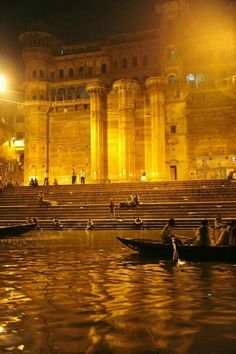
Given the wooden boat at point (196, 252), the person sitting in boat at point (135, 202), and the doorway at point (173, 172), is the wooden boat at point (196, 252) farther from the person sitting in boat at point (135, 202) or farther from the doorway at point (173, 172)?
the doorway at point (173, 172)

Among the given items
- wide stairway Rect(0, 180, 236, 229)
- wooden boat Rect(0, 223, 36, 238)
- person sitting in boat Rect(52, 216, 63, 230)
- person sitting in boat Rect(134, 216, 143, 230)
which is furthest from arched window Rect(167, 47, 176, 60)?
wooden boat Rect(0, 223, 36, 238)

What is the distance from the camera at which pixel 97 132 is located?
1734 inches

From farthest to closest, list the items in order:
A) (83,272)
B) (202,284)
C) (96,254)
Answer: (96,254)
(83,272)
(202,284)

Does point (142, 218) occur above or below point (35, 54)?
below

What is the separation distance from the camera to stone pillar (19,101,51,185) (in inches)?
1832

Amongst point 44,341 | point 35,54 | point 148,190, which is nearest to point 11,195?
point 148,190

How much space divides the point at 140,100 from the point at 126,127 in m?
3.29

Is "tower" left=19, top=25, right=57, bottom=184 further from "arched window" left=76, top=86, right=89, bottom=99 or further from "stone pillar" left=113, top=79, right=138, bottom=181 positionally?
Answer: "stone pillar" left=113, top=79, right=138, bottom=181

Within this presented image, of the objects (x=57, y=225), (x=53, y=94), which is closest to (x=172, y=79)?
(x=53, y=94)

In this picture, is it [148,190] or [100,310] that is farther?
[148,190]

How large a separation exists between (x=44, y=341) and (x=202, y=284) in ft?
14.4

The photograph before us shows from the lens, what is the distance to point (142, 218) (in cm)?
2620

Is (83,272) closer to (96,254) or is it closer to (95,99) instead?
(96,254)

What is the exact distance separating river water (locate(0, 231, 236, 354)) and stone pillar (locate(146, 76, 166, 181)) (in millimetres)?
29495
